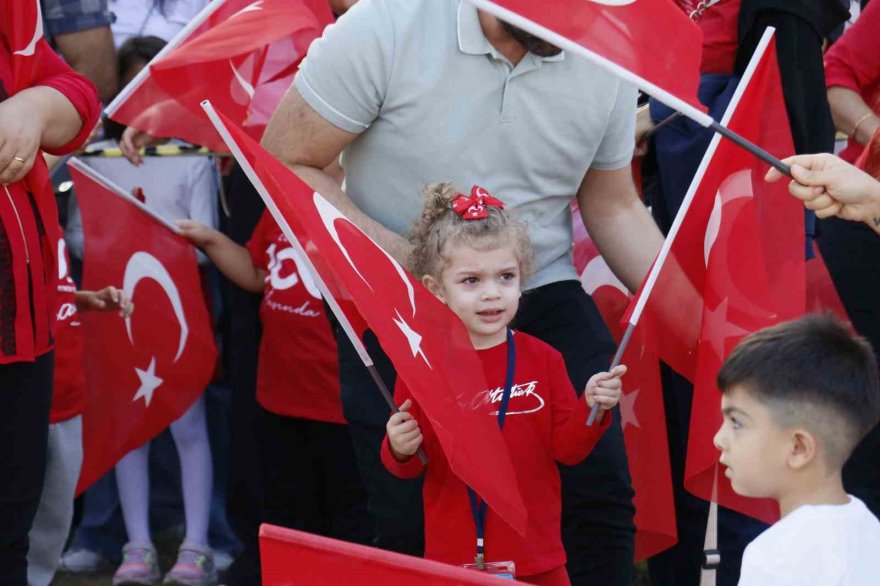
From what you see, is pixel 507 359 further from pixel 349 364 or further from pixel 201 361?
pixel 201 361

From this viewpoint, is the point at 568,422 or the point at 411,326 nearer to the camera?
the point at 411,326

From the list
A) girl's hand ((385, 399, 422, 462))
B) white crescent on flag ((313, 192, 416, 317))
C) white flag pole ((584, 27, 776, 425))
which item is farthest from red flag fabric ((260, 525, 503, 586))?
white flag pole ((584, 27, 776, 425))

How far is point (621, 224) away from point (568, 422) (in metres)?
0.71

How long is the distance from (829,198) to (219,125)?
1.26 m

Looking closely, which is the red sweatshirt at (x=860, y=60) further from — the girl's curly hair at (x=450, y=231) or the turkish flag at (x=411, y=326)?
the turkish flag at (x=411, y=326)

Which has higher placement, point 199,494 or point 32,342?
point 32,342

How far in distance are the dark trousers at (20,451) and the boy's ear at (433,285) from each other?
2.89 feet

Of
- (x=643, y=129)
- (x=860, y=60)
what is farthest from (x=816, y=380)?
(x=860, y=60)

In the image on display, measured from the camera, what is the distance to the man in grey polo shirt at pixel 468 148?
368cm

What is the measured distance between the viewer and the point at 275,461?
5.21 meters

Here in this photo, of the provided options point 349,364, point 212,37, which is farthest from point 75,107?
point 212,37

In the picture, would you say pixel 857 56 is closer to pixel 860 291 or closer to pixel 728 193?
pixel 860 291

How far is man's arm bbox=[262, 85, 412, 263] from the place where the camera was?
3.73 m

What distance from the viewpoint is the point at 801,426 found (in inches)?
109
